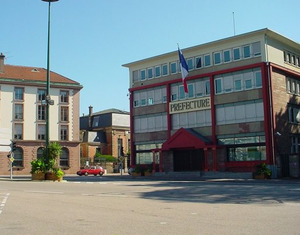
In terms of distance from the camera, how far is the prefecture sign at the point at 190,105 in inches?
1809

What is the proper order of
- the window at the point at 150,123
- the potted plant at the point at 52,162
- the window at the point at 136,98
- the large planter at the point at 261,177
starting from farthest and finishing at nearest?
the window at the point at 136,98 → the window at the point at 150,123 → the large planter at the point at 261,177 → the potted plant at the point at 52,162

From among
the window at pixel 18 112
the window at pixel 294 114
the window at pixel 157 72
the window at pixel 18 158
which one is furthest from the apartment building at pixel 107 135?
the window at pixel 294 114

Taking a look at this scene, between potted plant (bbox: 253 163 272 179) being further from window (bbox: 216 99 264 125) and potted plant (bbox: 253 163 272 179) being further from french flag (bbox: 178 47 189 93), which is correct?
french flag (bbox: 178 47 189 93)

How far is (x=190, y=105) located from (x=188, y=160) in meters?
6.04

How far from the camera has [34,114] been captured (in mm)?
68125

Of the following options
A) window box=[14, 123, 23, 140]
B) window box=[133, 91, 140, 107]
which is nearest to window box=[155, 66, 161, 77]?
window box=[133, 91, 140, 107]

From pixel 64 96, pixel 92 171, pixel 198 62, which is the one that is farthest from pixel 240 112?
pixel 64 96

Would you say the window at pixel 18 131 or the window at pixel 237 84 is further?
the window at pixel 18 131

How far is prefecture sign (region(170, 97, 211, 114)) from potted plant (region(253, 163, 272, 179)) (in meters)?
9.56

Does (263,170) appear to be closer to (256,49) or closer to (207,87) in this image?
(207,87)

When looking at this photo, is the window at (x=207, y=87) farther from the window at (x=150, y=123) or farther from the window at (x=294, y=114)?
the window at (x=294, y=114)

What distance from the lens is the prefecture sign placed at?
151ft

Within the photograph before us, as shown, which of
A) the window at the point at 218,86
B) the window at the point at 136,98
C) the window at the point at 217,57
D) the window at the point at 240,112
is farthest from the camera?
the window at the point at 136,98

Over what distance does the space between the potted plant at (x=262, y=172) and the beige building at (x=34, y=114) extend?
1496 inches
